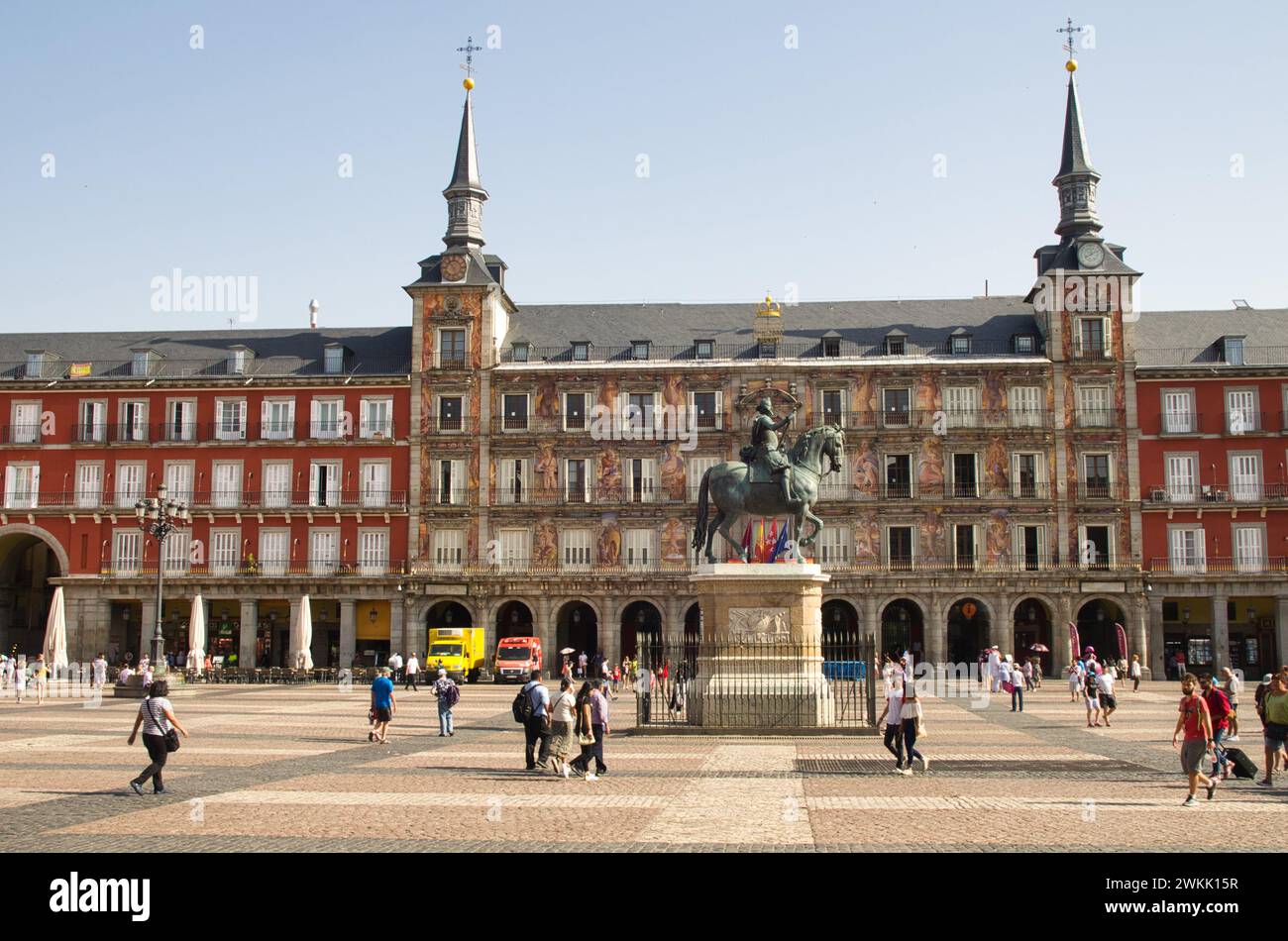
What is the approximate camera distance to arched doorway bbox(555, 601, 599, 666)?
199ft

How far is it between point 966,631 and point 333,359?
32.9m

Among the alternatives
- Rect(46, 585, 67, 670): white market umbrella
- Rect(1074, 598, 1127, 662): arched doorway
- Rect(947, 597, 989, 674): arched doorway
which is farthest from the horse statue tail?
Rect(1074, 598, 1127, 662): arched doorway

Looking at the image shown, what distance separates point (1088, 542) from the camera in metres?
57.1

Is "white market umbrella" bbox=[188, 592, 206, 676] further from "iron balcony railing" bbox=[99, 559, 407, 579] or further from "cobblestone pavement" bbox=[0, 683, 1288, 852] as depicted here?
"cobblestone pavement" bbox=[0, 683, 1288, 852]

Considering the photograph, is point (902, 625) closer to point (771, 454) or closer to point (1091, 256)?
point (1091, 256)

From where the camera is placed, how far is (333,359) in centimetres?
6178

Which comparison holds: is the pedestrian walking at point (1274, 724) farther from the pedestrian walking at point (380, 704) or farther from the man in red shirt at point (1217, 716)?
the pedestrian walking at point (380, 704)

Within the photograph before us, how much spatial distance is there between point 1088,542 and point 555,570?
79.1 feet

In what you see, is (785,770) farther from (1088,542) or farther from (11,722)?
(1088,542)

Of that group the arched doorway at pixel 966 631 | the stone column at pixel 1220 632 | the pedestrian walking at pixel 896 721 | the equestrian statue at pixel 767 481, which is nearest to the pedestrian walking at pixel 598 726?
the pedestrian walking at pixel 896 721

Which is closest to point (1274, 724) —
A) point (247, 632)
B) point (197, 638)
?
point (197, 638)

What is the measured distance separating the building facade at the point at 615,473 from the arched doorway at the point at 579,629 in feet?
0.43

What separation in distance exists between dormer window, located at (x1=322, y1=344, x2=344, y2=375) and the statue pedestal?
1601 inches

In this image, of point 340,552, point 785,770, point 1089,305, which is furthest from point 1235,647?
point 785,770
